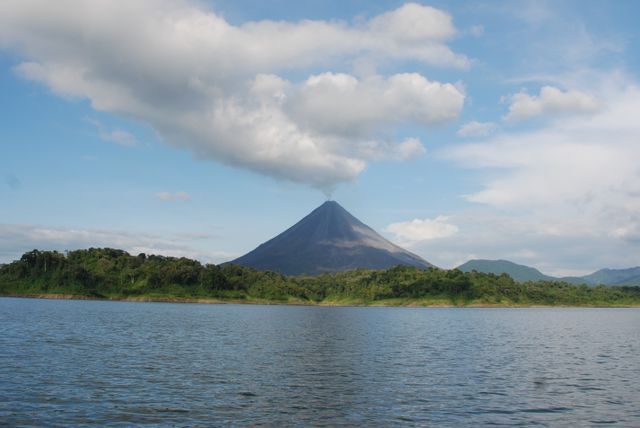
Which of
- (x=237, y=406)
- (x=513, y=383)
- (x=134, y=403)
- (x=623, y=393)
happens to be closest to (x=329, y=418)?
(x=237, y=406)

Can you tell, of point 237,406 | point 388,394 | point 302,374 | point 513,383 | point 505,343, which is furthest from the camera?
point 505,343

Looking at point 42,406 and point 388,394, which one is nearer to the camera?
point 42,406

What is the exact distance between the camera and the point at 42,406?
31.8 meters

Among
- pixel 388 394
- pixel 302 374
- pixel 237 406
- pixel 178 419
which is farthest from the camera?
pixel 302 374

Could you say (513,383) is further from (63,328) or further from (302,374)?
(63,328)

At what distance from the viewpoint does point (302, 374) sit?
48.3m

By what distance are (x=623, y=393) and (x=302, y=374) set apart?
26182 millimetres

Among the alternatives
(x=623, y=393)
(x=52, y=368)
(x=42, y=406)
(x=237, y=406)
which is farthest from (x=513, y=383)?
(x=52, y=368)

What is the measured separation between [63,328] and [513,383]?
72975mm

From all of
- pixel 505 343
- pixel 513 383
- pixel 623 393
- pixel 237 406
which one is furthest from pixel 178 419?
pixel 505 343

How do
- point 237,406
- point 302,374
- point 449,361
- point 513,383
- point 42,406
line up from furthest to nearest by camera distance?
point 449,361 → point 302,374 → point 513,383 → point 237,406 → point 42,406

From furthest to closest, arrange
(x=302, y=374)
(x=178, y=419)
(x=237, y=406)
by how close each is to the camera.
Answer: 1. (x=302, y=374)
2. (x=237, y=406)
3. (x=178, y=419)

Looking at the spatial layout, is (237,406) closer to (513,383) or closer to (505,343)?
(513,383)

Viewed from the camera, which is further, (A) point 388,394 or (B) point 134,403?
(A) point 388,394
